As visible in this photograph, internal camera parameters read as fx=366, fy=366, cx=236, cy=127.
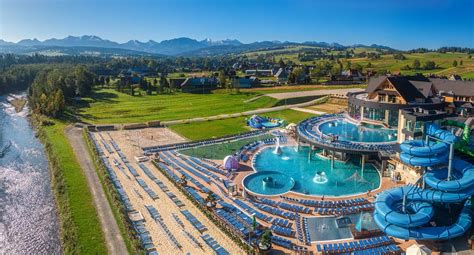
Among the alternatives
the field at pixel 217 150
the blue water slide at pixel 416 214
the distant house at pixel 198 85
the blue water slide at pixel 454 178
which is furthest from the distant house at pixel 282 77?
the blue water slide at pixel 416 214

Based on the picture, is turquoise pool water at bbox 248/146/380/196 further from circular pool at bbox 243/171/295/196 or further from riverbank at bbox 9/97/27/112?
riverbank at bbox 9/97/27/112

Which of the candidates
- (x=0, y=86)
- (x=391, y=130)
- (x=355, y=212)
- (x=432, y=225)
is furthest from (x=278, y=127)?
(x=0, y=86)

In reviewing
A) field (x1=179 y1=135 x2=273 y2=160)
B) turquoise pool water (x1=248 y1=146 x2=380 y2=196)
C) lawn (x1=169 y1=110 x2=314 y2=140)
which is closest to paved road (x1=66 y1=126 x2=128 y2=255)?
field (x1=179 y1=135 x2=273 y2=160)

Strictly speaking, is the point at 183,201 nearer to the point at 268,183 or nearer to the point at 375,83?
the point at 268,183

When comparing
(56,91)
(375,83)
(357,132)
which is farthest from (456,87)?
(56,91)

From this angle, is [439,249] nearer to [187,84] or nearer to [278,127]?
[278,127]

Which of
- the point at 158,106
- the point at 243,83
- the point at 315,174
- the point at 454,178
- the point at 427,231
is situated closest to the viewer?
the point at 427,231

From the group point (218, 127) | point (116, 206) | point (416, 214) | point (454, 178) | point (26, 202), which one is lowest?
point (26, 202)
